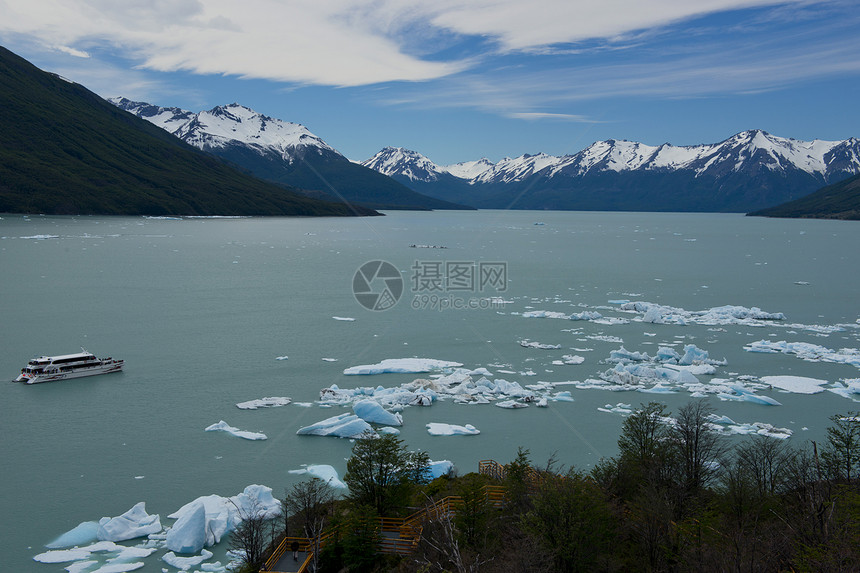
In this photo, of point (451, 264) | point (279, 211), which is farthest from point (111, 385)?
point (279, 211)

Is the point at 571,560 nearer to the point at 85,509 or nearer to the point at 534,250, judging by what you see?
the point at 85,509

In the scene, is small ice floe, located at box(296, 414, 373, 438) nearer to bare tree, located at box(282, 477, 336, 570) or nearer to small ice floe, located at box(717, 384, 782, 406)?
bare tree, located at box(282, 477, 336, 570)

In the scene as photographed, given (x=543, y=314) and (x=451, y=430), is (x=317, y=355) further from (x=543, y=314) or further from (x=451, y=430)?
(x=543, y=314)

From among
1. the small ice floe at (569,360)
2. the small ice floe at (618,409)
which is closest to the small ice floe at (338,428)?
the small ice floe at (618,409)

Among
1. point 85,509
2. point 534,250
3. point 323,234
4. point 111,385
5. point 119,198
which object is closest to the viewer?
point 85,509

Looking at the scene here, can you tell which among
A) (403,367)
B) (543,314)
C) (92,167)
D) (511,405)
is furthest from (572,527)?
(92,167)
